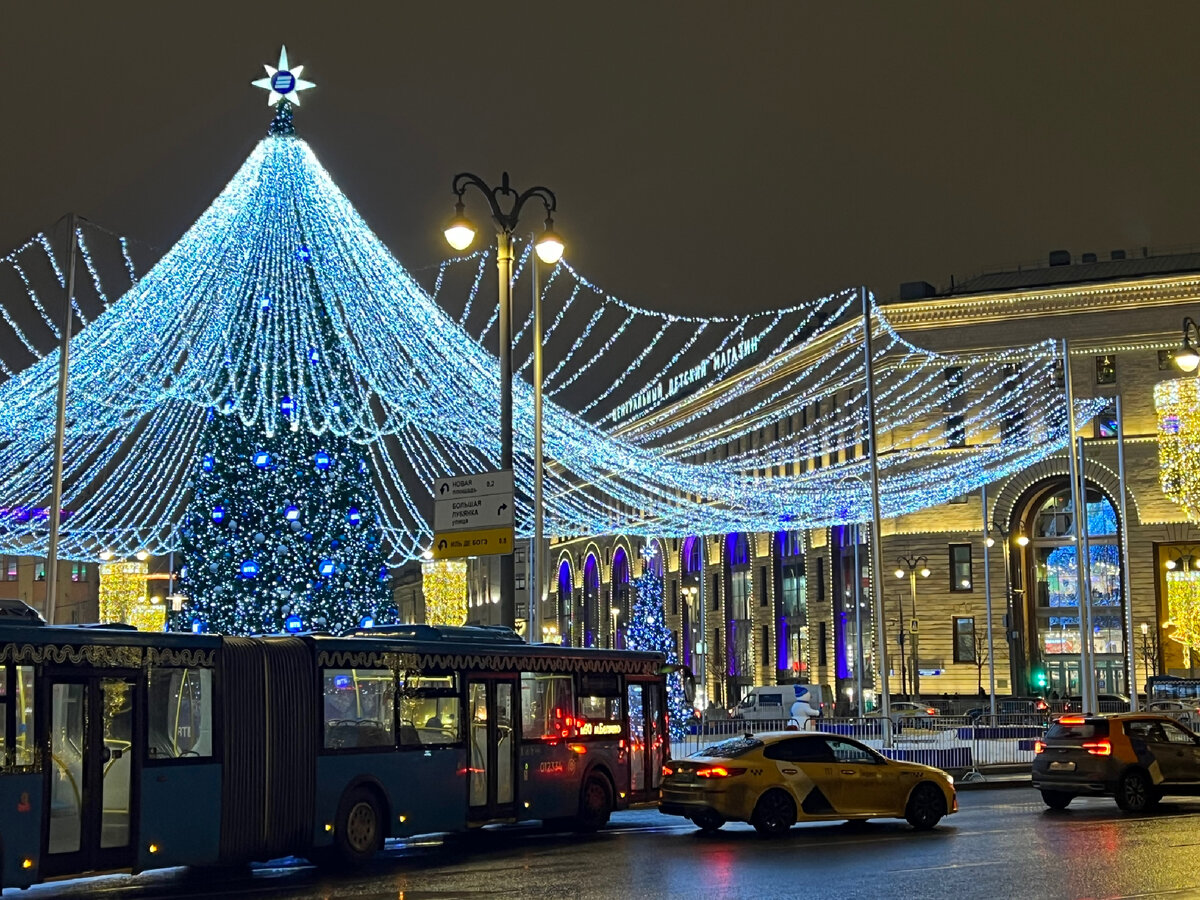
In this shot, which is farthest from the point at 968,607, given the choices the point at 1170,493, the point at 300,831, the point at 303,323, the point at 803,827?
the point at 300,831

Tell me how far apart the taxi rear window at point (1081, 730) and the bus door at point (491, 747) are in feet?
27.3

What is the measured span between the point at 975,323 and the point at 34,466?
49.8 metres

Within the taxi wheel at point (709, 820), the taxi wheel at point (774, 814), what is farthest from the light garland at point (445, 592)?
the taxi wheel at point (774, 814)

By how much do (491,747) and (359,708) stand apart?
234cm

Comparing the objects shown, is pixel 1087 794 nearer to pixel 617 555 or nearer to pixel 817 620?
pixel 817 620

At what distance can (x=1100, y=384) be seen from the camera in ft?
227

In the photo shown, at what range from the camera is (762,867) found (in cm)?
1545

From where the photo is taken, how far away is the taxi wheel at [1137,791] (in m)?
22.0

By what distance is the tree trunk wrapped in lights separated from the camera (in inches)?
1687

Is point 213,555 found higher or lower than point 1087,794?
higher

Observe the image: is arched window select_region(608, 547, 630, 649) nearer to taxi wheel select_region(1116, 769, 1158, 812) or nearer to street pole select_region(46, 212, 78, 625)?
street pole select_region(46, 212, 78, 625)

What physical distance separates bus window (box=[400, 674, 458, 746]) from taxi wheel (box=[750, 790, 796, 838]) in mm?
3742

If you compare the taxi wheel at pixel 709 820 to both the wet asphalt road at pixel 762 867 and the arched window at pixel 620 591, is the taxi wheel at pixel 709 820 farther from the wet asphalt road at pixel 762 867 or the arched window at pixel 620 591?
the arched window at pixel 620 591

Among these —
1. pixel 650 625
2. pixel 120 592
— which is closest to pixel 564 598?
pixel 120 592
